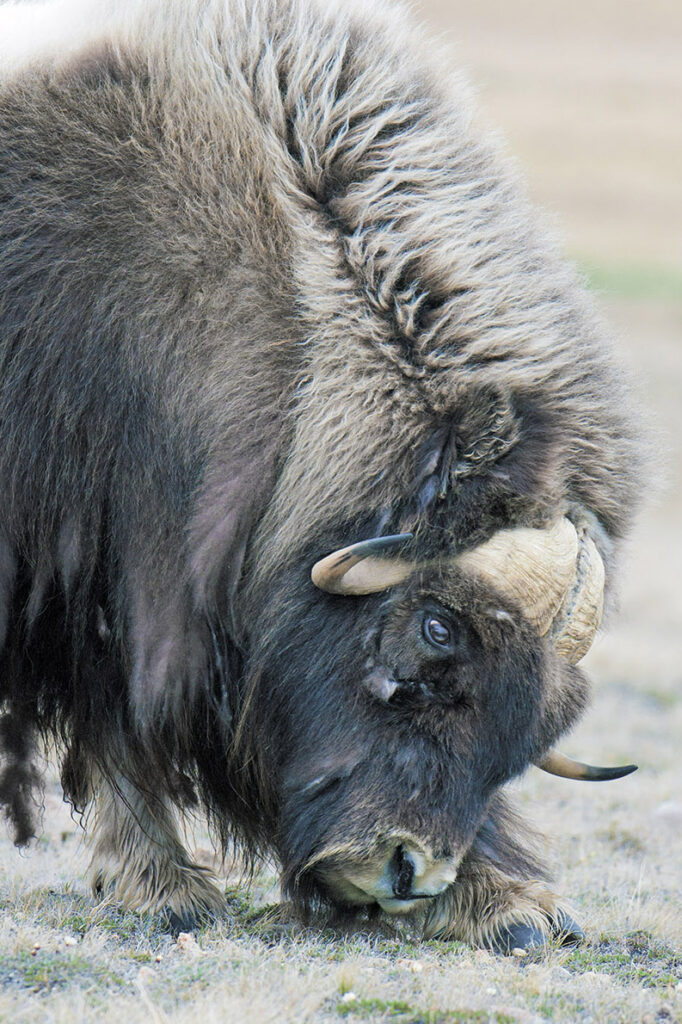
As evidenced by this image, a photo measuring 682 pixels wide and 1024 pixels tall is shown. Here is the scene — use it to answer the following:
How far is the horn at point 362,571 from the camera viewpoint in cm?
295

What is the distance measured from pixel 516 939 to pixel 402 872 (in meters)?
0.48

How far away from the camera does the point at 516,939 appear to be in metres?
3.33

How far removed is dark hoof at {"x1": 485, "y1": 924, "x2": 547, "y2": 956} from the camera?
331 cm

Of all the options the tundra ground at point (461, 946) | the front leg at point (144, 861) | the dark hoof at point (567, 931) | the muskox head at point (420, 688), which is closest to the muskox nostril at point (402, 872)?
the muskox head at point (420, 688)

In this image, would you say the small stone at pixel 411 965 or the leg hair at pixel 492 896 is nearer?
the small stone at pixel 411 965

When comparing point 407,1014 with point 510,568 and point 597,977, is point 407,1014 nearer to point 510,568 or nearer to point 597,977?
point 597,977

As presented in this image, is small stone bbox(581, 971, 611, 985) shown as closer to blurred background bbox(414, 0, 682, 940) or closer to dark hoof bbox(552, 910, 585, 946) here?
dark hoof bbox(552, 910, 585, 946)

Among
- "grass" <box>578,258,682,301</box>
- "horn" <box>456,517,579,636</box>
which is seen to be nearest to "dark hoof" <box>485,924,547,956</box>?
"horn" <box>456,517,579,636</box>

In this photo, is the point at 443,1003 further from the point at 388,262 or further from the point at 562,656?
the point at 388,262

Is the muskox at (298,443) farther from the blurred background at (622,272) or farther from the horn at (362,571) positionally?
the blurred background at (622,272)

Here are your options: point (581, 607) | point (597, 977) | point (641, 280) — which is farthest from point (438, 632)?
point (641, 280)

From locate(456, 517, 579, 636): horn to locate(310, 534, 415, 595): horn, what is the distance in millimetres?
133

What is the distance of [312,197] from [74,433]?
0.76m

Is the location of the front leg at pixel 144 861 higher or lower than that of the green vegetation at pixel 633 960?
higher
